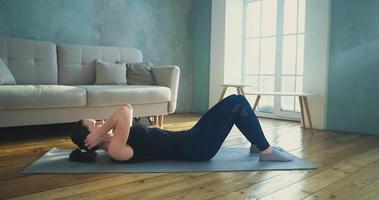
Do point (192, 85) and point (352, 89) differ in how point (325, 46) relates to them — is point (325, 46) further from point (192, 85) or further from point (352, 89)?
point (192, 85)

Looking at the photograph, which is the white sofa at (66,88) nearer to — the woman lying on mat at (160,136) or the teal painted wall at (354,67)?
the woman lying on mat at (160,136)

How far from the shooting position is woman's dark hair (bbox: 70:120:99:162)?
6.26 ft

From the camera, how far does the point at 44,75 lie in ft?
11.1

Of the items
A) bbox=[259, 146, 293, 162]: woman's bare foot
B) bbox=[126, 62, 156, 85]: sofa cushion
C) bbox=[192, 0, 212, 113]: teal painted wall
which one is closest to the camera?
bbox=[259, 146, 293, 162]: woman's bare foot

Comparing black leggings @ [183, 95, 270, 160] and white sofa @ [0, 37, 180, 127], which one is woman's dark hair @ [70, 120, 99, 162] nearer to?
black leggings @ [183, 95, 270, 160]

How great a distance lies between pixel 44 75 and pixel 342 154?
2.88 m

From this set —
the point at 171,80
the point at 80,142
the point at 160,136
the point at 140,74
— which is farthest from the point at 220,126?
the point at 140,74

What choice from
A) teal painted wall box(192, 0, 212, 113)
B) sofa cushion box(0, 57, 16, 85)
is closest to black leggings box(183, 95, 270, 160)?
sofa cushion box(0, 57, 16, 85)

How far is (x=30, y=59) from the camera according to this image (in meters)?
3.30

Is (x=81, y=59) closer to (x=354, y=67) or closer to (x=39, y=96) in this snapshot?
(x=39, y=96)

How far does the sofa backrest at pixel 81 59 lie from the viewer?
141 inches

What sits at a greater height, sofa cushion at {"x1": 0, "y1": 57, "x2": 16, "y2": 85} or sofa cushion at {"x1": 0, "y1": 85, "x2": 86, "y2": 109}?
sofa cushion at {"x1": 0, "y1": 57, "x2": 16, "y2": 85}

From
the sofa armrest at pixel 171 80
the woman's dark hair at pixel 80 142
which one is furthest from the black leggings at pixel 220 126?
the sofa armrest at pixel 171 80

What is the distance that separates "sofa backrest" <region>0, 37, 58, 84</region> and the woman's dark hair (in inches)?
61.8
